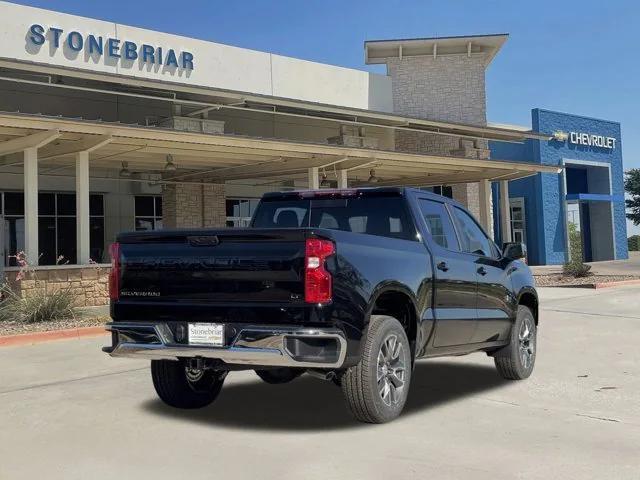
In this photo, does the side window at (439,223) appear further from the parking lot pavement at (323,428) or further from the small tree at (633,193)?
the small tree at (633,193)

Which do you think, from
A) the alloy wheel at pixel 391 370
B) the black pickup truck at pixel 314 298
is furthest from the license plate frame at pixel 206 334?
the alloy wheel at pixel 391 370

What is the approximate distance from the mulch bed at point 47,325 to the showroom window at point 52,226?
10072 mm

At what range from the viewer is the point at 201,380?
659cm

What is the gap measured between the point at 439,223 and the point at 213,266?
98.5 inches

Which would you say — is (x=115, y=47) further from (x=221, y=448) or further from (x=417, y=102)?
(x=221, y=448)

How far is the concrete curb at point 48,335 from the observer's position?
11.4 m

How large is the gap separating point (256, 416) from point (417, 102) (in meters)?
25.9

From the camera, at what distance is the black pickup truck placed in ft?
17.1

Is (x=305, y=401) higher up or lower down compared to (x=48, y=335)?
lower down

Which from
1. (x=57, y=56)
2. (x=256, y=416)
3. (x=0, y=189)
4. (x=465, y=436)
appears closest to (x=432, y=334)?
(x=465, y=436)

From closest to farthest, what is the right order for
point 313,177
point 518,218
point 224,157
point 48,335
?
point 48,335, point 224,157, point 313,177, point 518,218

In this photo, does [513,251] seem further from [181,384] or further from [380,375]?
[181,384]

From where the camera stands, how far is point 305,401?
6.65 m

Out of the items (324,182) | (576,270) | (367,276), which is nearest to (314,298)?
(367,276)
